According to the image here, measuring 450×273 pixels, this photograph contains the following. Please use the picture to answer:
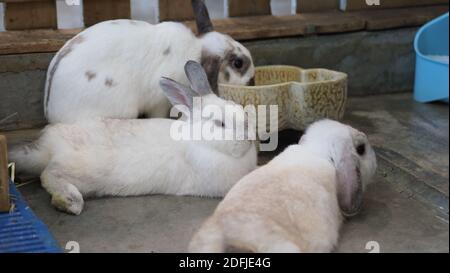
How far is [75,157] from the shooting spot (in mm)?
2312

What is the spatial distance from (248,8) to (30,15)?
2.87 feet

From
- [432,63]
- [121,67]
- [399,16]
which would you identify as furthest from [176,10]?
[432,63]

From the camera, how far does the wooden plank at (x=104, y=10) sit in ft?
9.45

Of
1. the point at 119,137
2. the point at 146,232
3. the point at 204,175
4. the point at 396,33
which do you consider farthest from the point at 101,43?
the point at 396,33

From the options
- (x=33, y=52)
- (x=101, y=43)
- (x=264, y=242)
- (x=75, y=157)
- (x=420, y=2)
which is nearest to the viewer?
(x=264, y=242)

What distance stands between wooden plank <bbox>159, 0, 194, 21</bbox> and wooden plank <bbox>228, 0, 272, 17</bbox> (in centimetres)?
19

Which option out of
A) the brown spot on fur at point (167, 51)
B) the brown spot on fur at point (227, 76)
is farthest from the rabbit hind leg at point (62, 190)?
the brown spot on fur at point (227, 76)

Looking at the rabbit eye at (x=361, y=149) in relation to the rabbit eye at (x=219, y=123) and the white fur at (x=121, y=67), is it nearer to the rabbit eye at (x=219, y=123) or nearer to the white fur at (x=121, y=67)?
the rabbit eye at (x=219, y=123)

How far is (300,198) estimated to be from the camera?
1.93 meters

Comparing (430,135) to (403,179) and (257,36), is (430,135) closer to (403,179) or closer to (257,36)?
(403,179)

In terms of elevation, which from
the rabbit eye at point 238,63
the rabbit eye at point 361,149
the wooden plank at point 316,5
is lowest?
the rabbit eye at point 361,149

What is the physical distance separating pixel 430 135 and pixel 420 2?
43 centimetres

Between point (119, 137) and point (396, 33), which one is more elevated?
point (396, 33)

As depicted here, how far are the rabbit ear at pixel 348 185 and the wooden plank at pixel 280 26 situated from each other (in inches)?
19.6
